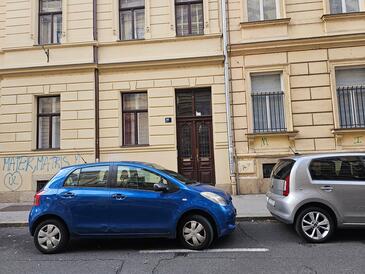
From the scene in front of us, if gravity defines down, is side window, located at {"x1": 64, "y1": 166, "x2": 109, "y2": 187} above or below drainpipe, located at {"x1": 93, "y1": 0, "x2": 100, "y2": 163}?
below

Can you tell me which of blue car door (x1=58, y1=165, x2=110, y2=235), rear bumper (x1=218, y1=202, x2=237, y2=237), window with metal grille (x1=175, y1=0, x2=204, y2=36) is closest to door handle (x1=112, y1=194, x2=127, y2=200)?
blue car door (x1=58, y1=165, x2=110, y2=235)

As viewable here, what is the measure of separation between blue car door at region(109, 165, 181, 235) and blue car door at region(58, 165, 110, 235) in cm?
16

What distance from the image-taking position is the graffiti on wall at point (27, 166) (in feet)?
37.3

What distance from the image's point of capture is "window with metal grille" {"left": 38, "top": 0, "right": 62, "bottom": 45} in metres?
12.3

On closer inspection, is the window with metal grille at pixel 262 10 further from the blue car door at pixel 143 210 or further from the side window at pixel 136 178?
the blue car door at pixel 143 210

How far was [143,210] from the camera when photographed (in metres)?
5.61

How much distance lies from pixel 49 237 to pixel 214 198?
299 cm

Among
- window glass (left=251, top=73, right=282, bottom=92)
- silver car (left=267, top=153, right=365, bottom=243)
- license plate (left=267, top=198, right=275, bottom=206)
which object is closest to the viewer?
silver car (left=267, top=153, right=365, bottom=243)

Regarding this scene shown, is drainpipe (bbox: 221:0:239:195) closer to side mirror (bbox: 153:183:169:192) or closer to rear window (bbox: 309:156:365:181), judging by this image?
rear window (bbox: 309:156:365:181)

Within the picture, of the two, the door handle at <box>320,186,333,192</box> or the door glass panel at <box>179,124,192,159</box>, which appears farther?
the door glass panel at <box>179,124,192,159</box>

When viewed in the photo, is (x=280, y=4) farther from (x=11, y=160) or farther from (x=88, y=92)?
(x=11, y=160)

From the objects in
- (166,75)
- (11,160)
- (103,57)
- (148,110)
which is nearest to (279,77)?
(166,75)

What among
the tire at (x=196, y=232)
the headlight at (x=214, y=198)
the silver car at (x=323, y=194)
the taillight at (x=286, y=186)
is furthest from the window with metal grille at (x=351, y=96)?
the tire at (x=196, y=232)

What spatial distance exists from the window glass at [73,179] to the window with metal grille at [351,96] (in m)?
8.52
